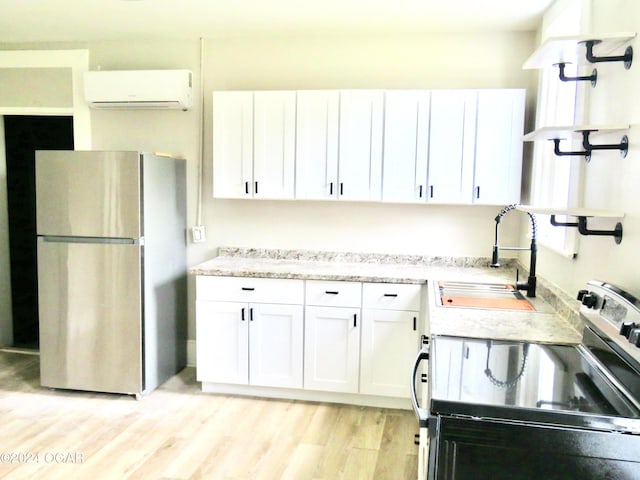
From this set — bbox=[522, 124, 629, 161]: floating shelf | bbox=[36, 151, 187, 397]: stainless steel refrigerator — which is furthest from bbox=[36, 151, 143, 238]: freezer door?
bbox=[522, 124, 629, 161]: floating shelf

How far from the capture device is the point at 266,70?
371 cm

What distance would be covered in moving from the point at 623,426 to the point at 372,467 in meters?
1.62

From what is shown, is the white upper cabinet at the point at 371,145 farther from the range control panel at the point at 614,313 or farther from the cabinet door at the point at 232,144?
the range control panel at the point at 614,313

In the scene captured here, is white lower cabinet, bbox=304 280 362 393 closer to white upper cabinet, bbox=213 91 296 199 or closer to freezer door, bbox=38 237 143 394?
white upper cabinet, bbox=213 91 296 199

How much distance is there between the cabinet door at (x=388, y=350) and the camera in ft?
10.5

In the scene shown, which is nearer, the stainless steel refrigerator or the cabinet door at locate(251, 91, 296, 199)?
the stainless steel refrigerator

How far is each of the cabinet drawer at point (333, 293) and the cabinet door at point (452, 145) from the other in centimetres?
78

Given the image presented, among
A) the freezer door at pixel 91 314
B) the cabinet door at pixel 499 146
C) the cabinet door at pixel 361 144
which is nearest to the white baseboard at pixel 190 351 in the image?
the freezer door at pixel 91 314

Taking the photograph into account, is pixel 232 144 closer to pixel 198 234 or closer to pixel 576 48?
pixel 198 234

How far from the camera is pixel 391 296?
10.5 ft

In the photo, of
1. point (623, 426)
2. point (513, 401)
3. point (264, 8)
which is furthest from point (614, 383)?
point (264, 8)

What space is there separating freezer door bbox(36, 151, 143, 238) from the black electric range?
2397 millimetres

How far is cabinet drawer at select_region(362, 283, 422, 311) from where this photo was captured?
3170mm

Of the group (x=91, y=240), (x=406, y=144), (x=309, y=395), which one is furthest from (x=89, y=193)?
(x=406, y=144)
